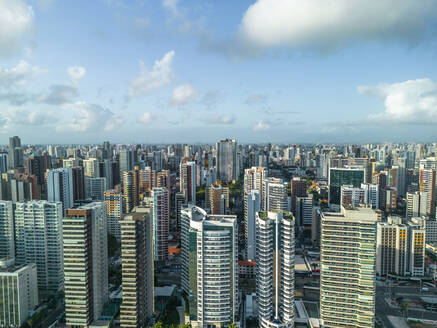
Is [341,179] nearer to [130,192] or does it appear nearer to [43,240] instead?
[130,192]

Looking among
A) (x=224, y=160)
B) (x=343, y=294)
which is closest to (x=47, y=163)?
(x=224, y=160)

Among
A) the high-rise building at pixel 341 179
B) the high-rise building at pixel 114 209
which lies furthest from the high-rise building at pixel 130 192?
the high-rise building at pixel 341 179

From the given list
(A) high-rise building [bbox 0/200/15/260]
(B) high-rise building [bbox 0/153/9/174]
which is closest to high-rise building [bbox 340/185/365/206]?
(A) high-rise building [bbox 0/200/15/260]

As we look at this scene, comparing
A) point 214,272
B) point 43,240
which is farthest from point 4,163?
point 214,272

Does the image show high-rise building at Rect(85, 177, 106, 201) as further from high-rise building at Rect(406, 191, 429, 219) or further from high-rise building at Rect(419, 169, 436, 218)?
high-rise building at Rect(419, 169, 436, 218)

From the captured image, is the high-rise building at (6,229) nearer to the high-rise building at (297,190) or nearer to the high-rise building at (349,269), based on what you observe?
the high-rise building at (349,269)

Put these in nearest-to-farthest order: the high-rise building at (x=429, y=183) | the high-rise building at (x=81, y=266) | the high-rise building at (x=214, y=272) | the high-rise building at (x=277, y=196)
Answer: the high-rise building at (x=214, y=272) → the high-rise building at (x=81, y=266) → the high-rise building at (x=277, y=196) → the high-rise building at (x=429, y=183)
